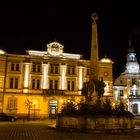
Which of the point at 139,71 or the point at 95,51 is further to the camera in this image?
the point at 139,71

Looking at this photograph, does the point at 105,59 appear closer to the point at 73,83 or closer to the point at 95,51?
the point at 73,83

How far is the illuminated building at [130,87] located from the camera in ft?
176

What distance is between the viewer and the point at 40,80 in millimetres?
42438

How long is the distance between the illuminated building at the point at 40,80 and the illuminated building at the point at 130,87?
10230mm

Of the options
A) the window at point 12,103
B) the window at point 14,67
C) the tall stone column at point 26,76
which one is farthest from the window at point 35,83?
the window at point 12,103

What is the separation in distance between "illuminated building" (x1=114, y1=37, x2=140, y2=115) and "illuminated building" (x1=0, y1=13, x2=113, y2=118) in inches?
403

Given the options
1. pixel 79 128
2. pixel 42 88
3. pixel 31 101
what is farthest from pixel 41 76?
pixel 79 128

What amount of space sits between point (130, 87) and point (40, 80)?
23651 mm

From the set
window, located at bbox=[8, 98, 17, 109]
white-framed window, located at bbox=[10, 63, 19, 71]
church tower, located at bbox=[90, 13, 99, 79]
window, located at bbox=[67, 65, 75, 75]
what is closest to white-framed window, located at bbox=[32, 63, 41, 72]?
white-framed window, located at bbox=[10, 63, 19, 71]

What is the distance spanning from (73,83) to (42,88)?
5931mm

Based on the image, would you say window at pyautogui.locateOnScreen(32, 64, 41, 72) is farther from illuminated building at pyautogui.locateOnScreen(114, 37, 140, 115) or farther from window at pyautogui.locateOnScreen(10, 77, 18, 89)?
illuminated building at pyautogui.locateOnScreen(114, 37, 140, 115)

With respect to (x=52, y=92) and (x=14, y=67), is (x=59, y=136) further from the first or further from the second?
(x=14, y=67)

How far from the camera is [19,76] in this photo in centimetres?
4175

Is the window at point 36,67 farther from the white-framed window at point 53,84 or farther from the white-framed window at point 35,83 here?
the white-framed window at point 53,84
